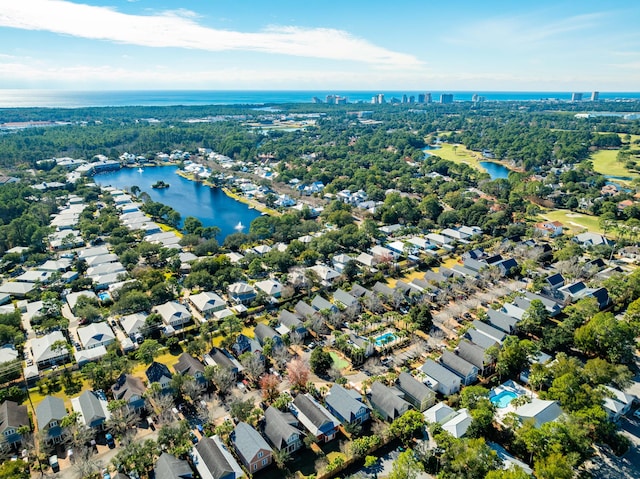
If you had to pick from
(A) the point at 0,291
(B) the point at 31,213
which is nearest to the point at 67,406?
(A) the point at 0,291

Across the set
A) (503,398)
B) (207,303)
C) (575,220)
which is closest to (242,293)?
(207,303)

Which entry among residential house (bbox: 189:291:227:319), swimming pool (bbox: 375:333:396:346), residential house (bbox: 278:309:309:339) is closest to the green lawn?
residential house (bbox: 278:309:309:339)

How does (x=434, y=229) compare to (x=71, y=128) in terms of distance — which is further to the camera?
(x=71, y=128)

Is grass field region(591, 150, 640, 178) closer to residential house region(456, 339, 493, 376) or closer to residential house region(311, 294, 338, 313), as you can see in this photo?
residential house region(456, 339, 493, 376)

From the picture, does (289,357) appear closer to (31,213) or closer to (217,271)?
(217,271)

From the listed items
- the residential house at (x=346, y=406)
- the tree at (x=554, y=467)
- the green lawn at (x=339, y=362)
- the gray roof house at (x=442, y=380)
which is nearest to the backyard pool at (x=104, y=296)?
the green lawn at (x=339, y=362)

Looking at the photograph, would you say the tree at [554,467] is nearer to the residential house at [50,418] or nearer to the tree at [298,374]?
the tree at [298,374]
